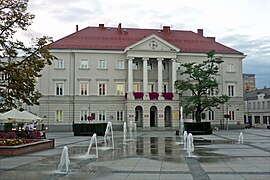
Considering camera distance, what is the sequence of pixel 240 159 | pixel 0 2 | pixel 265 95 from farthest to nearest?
pixel 265 95 → pixel 0 2 → pixel 240 159

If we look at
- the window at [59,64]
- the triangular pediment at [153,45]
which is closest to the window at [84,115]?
the window at [59,64]

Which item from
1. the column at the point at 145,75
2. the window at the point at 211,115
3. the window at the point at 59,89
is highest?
the column at the point at 145,75

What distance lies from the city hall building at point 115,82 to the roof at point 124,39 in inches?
6.6

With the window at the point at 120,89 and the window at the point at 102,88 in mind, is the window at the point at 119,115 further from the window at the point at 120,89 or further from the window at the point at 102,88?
the window at the point at 102,88

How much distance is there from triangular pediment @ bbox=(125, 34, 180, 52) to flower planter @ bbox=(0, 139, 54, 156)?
35.1 meters

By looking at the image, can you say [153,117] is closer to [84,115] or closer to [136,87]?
[136,87]

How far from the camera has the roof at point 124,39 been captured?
56750 mm

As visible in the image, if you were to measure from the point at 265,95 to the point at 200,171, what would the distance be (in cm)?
7353

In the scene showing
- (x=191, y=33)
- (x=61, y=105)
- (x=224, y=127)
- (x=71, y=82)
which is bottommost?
(x=224, y=127)

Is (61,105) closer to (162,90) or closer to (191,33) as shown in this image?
(162,90)

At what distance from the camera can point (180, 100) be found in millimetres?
57688

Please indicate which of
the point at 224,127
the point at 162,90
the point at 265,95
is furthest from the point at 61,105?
the point at 265,95

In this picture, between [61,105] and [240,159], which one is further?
[61,105]

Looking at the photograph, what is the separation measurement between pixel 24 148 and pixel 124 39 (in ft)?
141
